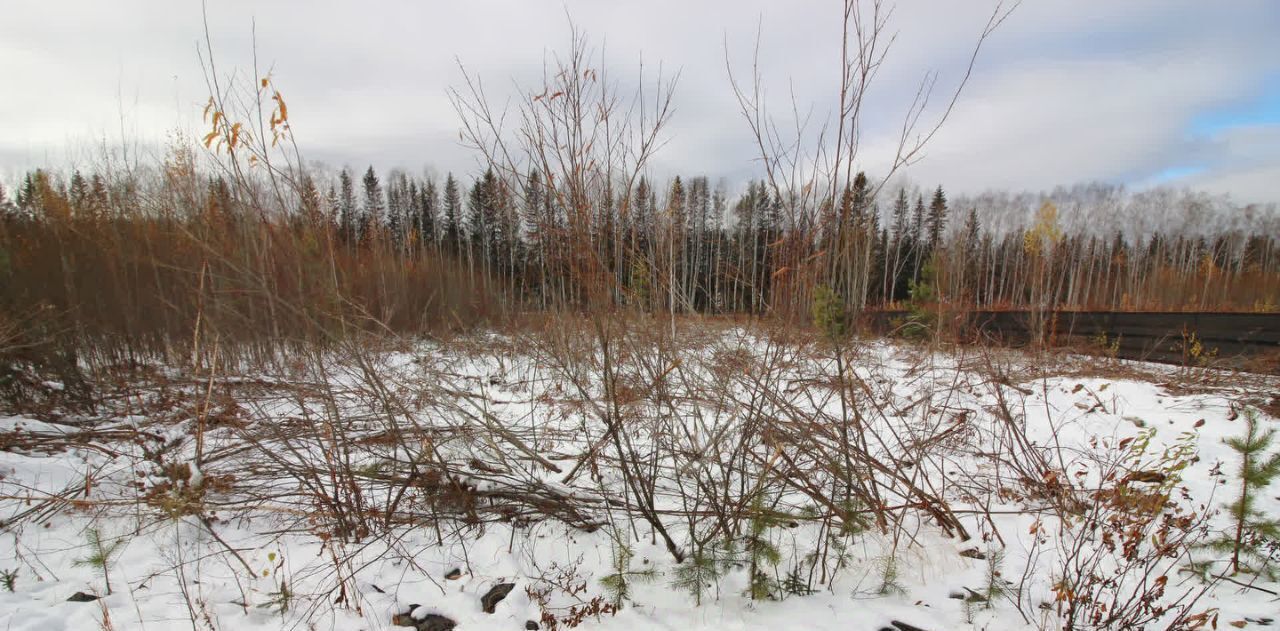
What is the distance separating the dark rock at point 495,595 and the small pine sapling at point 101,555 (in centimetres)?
172

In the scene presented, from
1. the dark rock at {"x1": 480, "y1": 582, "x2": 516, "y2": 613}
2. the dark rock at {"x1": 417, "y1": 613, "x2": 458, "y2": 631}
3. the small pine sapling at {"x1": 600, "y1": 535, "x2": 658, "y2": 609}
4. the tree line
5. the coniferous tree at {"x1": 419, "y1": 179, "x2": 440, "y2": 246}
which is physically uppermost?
the coniferous tree at {"x1": 419, "y1": 179, "x2": 440, "y2": 246}

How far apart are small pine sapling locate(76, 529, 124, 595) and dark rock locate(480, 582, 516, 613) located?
5.64 feet

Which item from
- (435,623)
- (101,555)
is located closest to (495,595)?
(435,623)

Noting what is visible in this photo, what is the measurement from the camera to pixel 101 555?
2.39 meters

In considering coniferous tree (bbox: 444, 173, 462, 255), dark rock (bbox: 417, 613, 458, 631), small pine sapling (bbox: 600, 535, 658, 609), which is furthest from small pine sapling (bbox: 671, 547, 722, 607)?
coniferous tree (bbox: 444, 173, 462, 255)

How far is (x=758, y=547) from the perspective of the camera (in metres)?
2.27

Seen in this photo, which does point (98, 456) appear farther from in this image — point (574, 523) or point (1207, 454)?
point (1207, 454)

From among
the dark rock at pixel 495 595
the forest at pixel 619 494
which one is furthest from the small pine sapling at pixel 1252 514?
Result: the dark rock at pixel 495 595

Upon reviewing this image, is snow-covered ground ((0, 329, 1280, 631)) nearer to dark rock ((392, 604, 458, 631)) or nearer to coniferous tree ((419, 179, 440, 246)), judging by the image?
dark rock ((392, 604, 458, 631))

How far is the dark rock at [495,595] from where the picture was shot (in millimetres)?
2307

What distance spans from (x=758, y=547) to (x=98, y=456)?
468 centimetres

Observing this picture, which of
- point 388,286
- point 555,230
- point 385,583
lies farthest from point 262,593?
point 388,286

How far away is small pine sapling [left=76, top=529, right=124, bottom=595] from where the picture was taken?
2367 millimetres

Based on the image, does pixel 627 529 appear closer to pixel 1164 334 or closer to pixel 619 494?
pixel 619 494
